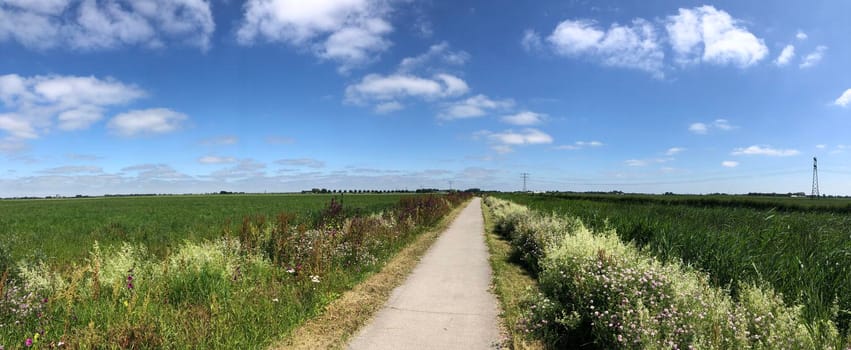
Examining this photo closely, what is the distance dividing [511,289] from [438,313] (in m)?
2.31

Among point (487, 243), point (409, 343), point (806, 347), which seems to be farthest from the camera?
point (487, 243)

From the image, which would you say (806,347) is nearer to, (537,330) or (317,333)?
(537,330)

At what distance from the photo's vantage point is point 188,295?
561 cm

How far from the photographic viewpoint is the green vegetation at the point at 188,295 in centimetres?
418

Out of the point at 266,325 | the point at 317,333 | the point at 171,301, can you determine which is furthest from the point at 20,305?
the point at 317,333

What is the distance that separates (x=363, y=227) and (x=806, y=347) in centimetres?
1002

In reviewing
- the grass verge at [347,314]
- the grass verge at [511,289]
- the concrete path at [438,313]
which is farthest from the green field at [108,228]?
the grass verge at [511,289]

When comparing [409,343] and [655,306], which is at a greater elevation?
[655,306]

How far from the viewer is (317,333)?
193 inches

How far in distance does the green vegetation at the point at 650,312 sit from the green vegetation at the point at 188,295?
3.78m

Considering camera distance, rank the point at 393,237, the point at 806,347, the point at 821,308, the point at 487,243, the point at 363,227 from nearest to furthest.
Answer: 1. the point at 806,347
2. the point at 821,308
3. the point at 363,227
4. the point at 393,237
5. the point at 487,243

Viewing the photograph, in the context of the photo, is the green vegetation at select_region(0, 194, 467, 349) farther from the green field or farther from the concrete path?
the green field

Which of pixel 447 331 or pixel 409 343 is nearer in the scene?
pixel 409 343

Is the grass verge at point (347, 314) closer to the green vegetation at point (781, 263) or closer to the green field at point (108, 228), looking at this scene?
the green field at point (108, 228)
